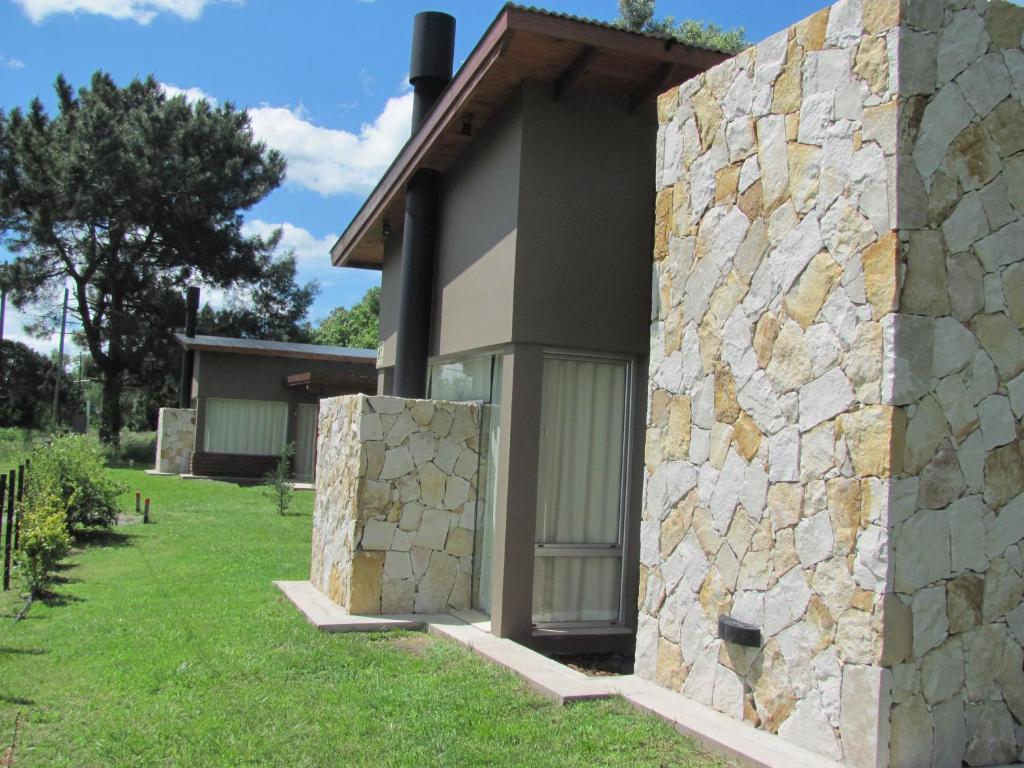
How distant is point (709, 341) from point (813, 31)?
1842mm

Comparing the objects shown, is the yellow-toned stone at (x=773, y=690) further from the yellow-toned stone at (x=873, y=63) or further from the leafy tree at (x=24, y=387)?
the leafy tree at (x=24, y=387)

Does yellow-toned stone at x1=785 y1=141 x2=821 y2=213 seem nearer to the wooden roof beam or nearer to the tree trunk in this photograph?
the wooden roof beam

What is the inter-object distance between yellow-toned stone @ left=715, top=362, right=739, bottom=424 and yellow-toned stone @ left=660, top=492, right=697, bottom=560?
567 millimetres

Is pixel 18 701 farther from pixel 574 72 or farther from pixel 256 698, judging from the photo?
pixel 574 72

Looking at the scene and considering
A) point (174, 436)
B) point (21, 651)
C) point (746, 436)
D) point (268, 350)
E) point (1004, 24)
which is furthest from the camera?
point (174, 436)

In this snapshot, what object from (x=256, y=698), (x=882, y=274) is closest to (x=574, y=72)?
(x=882, y=274)

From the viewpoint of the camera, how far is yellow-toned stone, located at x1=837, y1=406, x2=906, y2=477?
14.1 feet

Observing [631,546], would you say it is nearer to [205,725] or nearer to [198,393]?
[205,725]

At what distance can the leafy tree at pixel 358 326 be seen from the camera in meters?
57.8

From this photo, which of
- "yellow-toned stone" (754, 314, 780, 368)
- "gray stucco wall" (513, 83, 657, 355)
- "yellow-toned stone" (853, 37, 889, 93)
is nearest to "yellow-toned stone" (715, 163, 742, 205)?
"yellow-toned stone" (754, 314, 780, 368)

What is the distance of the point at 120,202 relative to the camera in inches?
1369

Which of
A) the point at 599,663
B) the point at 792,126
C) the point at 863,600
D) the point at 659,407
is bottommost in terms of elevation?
the point at 599,663

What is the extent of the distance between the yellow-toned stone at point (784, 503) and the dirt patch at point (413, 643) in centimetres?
335

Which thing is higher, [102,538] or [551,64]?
[551,64]
